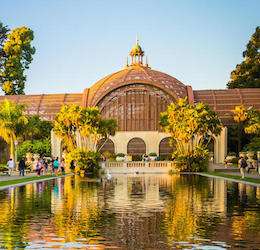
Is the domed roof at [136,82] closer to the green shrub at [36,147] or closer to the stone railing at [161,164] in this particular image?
the green shrub at [36,147]

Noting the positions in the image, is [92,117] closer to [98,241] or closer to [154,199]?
[154,199]

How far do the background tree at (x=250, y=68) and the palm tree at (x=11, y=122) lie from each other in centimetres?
4859

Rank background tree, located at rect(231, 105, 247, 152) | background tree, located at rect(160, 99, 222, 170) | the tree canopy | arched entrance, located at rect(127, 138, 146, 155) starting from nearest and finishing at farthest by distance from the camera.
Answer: the tree canopy < background tree, located at rect(160, 99, 222, 170) < background tree, located at rect(231, 105, 247, 152) < arched entrance, located at rect(127, 138, 146, 155)

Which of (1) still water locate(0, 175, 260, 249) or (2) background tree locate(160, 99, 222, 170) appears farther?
(2) background tree locate(160, 99, 222, 170)

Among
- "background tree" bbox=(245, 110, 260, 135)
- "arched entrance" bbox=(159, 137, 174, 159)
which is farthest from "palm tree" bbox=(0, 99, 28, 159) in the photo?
"background tree" bbox=(245, 110, 260, 135)

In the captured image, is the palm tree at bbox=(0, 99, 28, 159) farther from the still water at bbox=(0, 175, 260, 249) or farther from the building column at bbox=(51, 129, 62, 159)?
the still water at bbox=(0, 175, 260, 249)

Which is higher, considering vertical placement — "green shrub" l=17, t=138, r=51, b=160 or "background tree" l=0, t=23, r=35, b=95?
"background tree" l=0, t=23, r=35, b=95

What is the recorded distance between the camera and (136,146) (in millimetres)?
70688

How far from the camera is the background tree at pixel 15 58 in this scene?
83812mm

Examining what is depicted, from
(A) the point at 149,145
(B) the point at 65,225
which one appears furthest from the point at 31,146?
(B) the point at 65,225

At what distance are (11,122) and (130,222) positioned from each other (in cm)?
3373

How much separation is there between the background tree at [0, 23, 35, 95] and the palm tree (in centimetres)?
3878

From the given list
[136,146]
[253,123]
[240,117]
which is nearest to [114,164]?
[136,146]

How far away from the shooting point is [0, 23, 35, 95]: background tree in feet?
275
